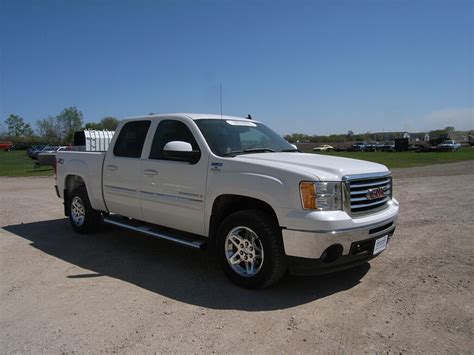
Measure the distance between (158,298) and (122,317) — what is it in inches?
21.5

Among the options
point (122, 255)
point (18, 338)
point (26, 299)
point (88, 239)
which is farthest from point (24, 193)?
point (18, 338)

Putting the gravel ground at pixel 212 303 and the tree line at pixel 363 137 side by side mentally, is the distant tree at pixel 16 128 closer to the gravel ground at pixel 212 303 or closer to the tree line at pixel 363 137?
the tree line at pixel 363 137

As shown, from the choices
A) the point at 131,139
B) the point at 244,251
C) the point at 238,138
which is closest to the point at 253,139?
the point at 238,138

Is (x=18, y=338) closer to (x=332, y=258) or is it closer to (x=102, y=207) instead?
(x=332, y=258)

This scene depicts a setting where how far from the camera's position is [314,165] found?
4.43 metres

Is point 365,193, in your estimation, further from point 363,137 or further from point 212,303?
point 363,137

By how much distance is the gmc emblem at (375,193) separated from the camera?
177 inches

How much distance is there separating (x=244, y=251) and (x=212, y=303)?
69 centimetres

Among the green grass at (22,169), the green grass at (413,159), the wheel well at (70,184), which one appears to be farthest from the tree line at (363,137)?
the wheel well at (70,184)

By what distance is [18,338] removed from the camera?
3500mm

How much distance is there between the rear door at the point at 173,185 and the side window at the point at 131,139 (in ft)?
0.95

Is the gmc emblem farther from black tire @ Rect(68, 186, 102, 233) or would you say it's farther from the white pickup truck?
black tire @ Rect(68, 186, 102, 233)

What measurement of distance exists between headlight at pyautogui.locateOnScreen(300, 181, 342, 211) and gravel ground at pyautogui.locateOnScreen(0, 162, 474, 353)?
1020 millimetres

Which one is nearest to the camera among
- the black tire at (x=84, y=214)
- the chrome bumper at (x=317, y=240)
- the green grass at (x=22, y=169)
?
the chrome bumper at (x=317, y=240)
